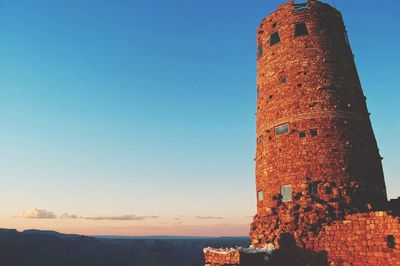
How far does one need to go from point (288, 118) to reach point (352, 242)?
751cm

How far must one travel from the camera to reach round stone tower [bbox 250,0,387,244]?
59.0ft

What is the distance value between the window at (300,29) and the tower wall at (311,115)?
2.4 inches

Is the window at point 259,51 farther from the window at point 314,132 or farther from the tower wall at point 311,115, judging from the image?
the window at point 314,132

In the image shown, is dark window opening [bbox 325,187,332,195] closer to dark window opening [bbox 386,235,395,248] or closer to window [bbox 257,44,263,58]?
dark window opening [bbox 386,235,395,248]

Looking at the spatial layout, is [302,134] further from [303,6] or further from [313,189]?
[303,6]

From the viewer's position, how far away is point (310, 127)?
19.2 metres

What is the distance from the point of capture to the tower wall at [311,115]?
1839cm

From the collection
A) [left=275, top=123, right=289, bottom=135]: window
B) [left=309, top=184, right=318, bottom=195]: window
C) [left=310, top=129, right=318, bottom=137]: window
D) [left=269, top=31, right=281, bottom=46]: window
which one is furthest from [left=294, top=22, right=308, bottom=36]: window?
[left=309, top=184, right=318, bottom=195]: window

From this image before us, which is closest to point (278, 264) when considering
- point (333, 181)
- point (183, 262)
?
point (333, 181)

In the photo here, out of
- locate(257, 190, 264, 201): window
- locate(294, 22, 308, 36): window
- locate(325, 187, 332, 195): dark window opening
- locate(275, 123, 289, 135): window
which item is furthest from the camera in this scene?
locate(294, 22, 308, 36): window

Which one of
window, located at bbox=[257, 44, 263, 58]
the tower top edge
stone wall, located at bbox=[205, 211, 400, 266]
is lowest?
stone wall, located at bbox=[205, 211, 400, 266]

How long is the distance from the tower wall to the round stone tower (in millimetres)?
52

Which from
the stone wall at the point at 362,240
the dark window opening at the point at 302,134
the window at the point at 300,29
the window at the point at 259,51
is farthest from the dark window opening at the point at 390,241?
the window at the point at 259,51

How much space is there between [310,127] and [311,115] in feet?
2.39
